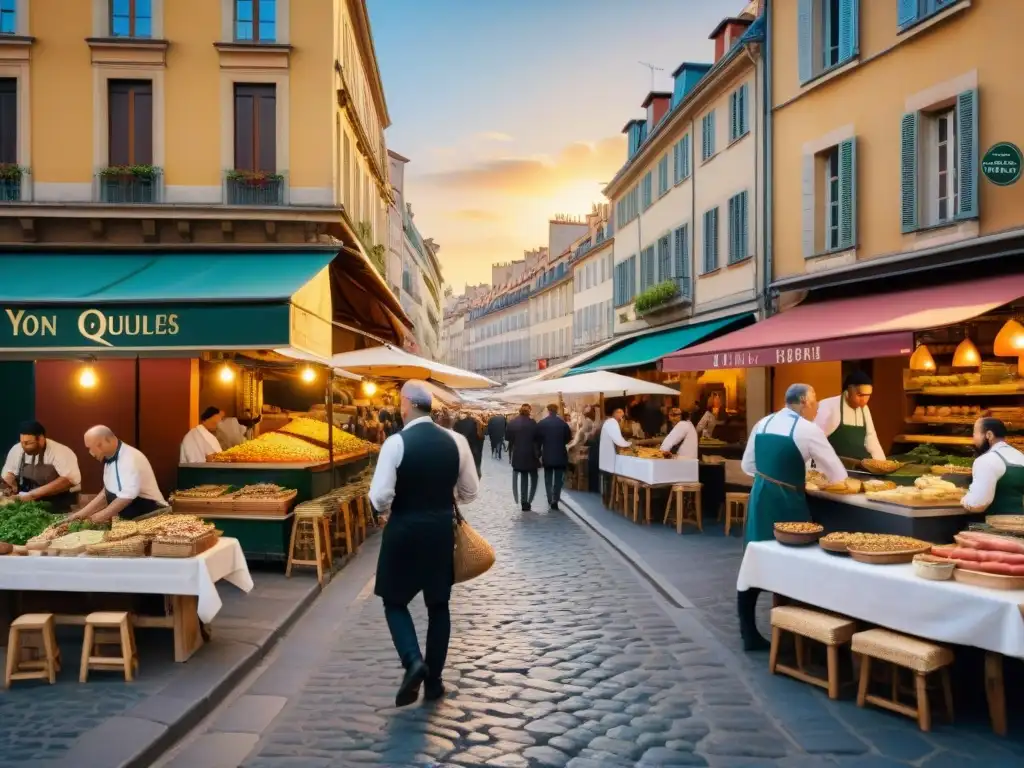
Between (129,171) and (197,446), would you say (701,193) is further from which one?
(197,446)

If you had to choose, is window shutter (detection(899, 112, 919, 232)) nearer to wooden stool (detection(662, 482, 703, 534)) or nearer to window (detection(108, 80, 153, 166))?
wooden stool (detection(662, 482, 703, 534))

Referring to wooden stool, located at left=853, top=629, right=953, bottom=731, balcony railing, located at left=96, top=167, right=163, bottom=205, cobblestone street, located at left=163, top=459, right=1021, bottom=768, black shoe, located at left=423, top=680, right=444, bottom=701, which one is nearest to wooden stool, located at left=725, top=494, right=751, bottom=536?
cobblestone street, located at left=163, top=459, right=1021, bottom=768

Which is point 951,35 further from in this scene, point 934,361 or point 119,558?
point 119,558

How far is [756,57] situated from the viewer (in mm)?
18531

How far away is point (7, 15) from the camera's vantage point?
16.5 metres

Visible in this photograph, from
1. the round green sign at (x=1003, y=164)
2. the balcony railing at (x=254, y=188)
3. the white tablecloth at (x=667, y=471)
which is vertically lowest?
the white tablecloth at (x=667, y=471)

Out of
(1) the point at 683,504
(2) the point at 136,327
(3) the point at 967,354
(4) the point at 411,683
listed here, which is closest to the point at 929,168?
(3) the point at 967,354

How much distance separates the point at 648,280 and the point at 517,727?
23149 mm

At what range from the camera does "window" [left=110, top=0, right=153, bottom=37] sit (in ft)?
54.9

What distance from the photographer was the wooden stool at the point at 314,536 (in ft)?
33.9

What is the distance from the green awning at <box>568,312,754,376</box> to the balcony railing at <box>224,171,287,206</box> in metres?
7.96

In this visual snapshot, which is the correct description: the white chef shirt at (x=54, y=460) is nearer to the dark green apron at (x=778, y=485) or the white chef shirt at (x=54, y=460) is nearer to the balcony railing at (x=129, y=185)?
the dark green apron at (x=778, y=485)

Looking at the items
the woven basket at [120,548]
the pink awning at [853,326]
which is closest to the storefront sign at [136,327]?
the woven basket at [120,548]

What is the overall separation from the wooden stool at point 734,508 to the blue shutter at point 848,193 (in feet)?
16.7
